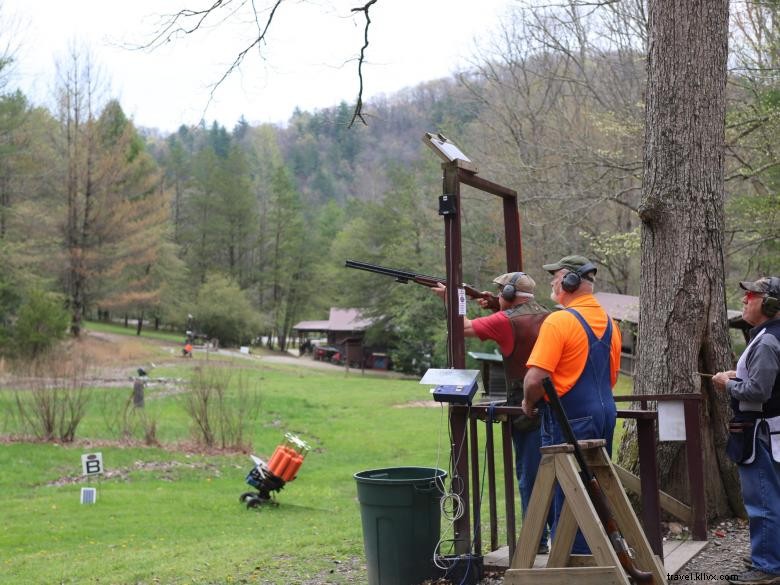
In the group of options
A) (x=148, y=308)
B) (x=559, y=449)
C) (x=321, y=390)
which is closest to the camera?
(x=559, y=449)

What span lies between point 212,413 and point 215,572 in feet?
34.4

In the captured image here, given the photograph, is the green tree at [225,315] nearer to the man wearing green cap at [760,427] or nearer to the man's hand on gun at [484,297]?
the man's hand on gun at [484,297]

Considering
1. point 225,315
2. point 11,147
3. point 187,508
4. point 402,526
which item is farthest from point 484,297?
point 225,315

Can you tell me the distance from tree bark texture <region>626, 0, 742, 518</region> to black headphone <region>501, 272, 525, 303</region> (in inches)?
72.4

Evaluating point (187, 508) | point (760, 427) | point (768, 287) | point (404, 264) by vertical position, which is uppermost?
point (404, 264)

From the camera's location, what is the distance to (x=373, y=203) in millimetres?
54281

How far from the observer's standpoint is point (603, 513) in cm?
456

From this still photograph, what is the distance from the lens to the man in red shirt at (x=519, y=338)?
19.3 ft

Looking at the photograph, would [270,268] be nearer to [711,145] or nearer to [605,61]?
[605,61]

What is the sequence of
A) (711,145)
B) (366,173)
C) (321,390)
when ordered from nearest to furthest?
(711,145) < (321,390) < (366,173)

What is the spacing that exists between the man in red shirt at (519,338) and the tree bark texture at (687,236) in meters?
1.60

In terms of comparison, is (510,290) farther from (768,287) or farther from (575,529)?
(575,529)

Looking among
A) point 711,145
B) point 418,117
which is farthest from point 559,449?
point 418,117

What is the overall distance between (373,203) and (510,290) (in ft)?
160
